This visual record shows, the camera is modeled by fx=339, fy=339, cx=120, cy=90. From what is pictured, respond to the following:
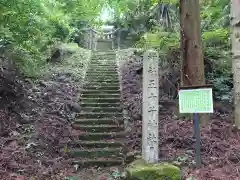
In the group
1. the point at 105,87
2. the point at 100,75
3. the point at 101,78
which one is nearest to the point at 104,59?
the point at 100,75

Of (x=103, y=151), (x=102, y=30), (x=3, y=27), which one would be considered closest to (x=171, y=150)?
(x=103, y=151)

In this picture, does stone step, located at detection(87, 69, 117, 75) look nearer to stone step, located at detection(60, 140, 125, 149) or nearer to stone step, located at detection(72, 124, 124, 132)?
stone step, located at detection(72, 124, 124, 132)

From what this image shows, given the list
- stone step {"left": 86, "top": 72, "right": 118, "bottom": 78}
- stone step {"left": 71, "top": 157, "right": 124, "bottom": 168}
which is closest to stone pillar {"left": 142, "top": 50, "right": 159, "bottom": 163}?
stone step {"left": 71, "top": 157, "right": 124, "bottom": 168}

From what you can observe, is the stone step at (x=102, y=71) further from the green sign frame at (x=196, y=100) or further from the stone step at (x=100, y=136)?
the green sign frame at (x=196, y=100)

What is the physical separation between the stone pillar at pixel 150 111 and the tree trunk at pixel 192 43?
1.63 metres

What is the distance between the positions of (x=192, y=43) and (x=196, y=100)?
6.77ft

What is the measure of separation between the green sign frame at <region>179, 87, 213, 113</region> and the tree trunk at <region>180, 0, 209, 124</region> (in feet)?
→ 5.58

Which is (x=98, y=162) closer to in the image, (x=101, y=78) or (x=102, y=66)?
(x=101, y=78)

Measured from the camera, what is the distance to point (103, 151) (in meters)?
7.01

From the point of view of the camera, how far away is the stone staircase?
22.8 feet

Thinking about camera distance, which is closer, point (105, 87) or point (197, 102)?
point (197, 102)

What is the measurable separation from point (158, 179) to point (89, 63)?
951 centimetres

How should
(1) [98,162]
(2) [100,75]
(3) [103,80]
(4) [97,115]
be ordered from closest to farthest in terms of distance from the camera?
(1) [98,162] → (4) [97,115] → (3) [103,80] → (2) [100,75]

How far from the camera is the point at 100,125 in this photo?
8203mm
